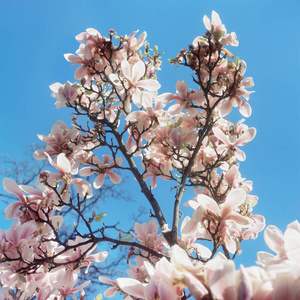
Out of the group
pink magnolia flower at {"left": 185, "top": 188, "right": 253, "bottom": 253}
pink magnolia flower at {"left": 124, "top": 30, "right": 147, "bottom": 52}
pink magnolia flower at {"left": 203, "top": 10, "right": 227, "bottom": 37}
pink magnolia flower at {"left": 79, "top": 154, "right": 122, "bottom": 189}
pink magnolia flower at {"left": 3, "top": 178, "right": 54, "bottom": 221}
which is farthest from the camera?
pink magnolia flower at {"left": 124, "top": 30, "right": 147, "bottom": 52}

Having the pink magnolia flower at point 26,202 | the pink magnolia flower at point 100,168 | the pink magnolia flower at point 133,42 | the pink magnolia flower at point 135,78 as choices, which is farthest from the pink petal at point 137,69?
the pink magnolia flower at point 26,202

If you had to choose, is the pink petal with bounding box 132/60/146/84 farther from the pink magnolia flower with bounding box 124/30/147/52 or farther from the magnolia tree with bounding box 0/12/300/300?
the pink magnolia flower with bounding box 124/30/147/52

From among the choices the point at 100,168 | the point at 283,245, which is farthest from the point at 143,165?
the point at 283,245

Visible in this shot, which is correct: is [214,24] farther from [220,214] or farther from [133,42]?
[220,214]

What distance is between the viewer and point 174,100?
1.82m

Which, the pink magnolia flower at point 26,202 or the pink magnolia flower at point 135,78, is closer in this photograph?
the pink magnolia flower at point 26,202

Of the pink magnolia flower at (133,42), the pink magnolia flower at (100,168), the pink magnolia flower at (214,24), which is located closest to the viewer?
the pink magnolia flower at (214,24)

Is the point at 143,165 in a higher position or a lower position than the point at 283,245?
higher

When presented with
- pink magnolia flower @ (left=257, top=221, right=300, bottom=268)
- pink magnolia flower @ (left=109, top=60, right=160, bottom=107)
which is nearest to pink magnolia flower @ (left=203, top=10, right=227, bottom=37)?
pink magnolia flower @ (left=109, top=60, right=160, bottom=107)

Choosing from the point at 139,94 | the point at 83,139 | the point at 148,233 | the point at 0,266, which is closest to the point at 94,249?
the point at 148,233

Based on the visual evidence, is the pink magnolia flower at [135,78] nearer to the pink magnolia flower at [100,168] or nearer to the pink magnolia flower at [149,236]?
the pink magnolia flower at [100,168]

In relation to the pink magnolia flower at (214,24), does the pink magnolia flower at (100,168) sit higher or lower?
lower

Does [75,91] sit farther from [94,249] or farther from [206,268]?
[206,268]

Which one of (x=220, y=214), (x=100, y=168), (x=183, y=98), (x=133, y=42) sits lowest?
(x=220, y=214)
